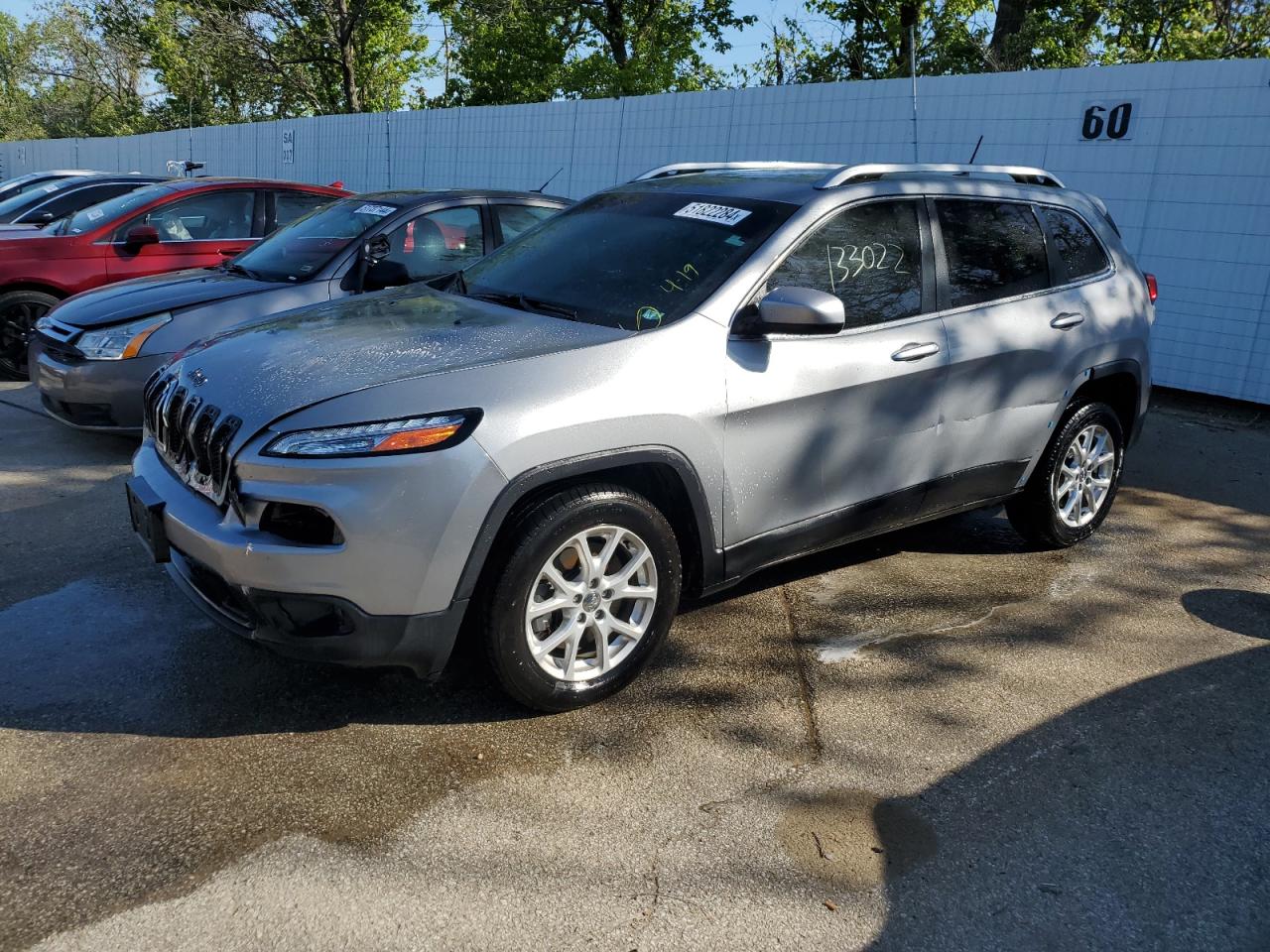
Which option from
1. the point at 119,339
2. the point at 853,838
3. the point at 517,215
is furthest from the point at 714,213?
the point at 119,339

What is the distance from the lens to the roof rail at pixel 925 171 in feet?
13.8

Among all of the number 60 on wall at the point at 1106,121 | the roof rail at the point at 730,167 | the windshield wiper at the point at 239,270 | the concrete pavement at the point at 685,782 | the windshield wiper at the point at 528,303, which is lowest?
the concrete pavement at the point at 685,782

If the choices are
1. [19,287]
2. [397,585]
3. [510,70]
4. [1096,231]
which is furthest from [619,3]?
[397,585]

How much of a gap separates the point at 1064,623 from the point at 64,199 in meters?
11.4

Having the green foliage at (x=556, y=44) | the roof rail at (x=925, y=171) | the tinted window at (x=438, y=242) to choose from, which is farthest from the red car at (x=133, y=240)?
the green foliage at (x=556, y=44)

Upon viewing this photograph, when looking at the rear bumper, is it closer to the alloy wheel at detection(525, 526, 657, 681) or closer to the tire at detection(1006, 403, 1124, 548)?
the alloy wheel at detection(525, 526, 657, 681)

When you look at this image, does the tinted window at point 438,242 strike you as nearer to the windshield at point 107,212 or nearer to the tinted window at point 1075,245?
A: the windshield at point 107,212

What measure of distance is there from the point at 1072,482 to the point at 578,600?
9.69 feet

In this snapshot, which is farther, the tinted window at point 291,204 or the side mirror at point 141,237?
the tinted window at point 291,204

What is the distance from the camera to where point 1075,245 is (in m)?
5.04

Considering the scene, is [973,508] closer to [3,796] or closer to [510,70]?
[3,796]

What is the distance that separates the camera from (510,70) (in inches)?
1248

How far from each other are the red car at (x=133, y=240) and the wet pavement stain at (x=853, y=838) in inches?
277

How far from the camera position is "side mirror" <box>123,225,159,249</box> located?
8.04 meters
